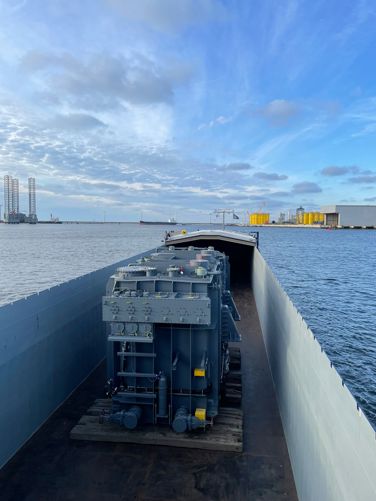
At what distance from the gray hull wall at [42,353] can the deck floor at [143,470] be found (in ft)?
1.49

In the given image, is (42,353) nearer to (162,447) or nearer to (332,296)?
(162,447)

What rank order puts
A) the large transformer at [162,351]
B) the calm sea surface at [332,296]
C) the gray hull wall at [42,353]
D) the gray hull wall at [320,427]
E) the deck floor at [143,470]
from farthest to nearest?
the calm sea surface at [332,296] → the large transformer at [162,351] → the gray hull wall at [42,353] → the deck floor at [143,470] → the gray hull wall at [320,427]

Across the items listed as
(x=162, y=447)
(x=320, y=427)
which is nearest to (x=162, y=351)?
(x=162, y=447)

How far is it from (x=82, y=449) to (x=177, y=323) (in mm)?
3007

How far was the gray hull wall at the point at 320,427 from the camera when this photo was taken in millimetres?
3590

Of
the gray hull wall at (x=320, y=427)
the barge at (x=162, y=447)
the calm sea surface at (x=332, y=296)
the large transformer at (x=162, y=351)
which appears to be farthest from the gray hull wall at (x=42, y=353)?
the calm sea surface at (x=332, y=296)

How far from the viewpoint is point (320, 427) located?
511 centimetres

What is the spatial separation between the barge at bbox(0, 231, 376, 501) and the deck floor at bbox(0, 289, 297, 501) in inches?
0.7

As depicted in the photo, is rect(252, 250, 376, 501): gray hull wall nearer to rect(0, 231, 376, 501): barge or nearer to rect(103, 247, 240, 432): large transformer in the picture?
rect(0, 231, 376, 501): barge

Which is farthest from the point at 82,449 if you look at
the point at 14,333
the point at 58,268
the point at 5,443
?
the point at 58,268

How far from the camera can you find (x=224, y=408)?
906 cm

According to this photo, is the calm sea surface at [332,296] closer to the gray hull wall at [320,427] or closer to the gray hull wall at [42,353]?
the gray hull wall at [320,427]

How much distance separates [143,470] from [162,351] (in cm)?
221

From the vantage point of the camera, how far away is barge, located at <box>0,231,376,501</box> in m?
4.75
